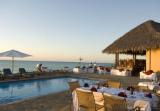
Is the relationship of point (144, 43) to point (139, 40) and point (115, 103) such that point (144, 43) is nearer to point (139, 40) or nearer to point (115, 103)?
point (139, 40)

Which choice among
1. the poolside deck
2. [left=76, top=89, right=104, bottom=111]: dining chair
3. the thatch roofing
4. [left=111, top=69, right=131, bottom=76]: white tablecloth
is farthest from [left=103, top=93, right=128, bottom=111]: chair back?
[left=111, top=69, right=131, bottom=76]: white tablecloth

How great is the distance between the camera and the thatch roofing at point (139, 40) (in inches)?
608

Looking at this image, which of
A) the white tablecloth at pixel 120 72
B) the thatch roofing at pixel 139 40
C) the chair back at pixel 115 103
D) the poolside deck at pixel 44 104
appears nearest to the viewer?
the chair back at pixel 115 103

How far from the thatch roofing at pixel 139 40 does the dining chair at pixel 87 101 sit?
10.4 metres

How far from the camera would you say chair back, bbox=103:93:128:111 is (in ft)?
14.2

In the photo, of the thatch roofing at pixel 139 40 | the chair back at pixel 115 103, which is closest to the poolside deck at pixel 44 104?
the chair back at pixel 115 103

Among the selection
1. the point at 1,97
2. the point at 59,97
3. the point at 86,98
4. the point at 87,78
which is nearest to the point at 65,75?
the point at 87,78

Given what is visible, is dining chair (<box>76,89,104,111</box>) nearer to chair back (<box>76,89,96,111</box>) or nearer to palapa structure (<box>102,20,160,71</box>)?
chair back (<box>76,89,96,111</box>)

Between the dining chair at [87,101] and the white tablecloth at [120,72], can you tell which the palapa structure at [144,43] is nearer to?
the white tablecloth at [120,72]

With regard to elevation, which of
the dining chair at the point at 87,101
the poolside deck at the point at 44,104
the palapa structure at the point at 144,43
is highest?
the palapa structure at the point at 144,43

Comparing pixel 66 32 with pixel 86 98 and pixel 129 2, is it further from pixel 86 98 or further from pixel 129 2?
pixel 86 98

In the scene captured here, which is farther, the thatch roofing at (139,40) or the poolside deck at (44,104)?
the thatch roofing at (139,40)

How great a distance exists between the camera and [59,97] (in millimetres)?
8172

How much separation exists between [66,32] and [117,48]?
6.24m
